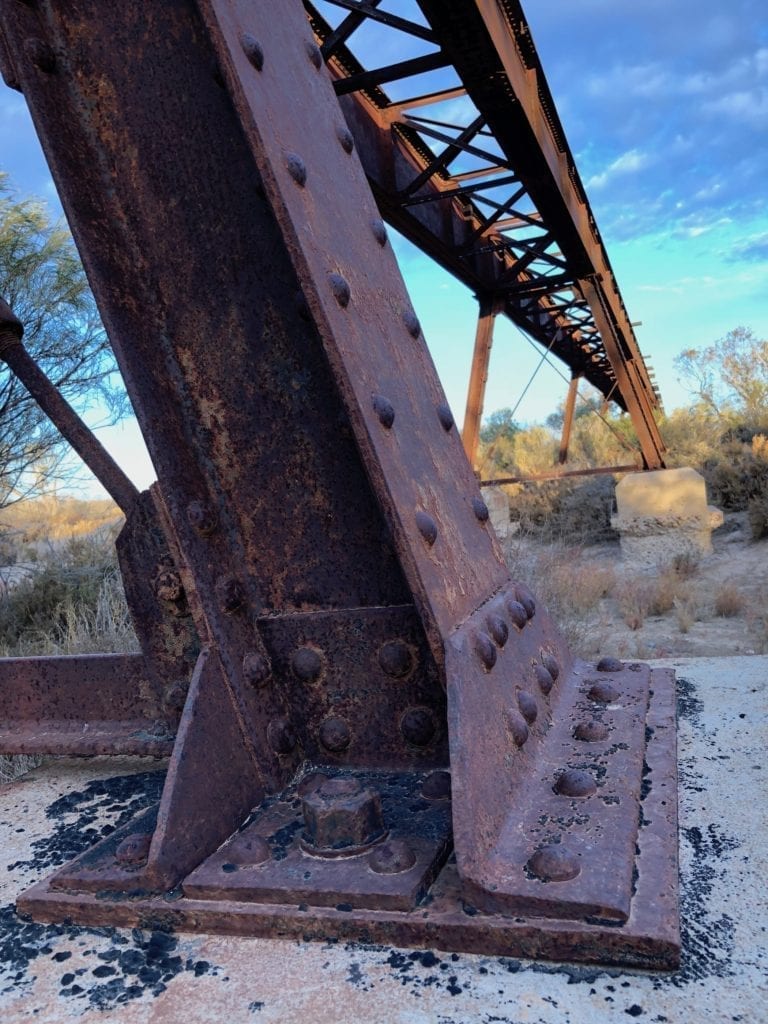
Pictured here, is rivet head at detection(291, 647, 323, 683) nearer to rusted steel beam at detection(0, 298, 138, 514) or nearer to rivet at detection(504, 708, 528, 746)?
rivet at detection(504, 708, 528, 746)

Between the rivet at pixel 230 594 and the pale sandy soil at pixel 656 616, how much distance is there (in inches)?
164

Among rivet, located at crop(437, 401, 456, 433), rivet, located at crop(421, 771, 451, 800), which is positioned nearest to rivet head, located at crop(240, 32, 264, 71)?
rivet, located at crop(437, 401, 456, 433)

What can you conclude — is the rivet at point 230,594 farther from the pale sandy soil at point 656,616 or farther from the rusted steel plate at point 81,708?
the pale sandy soil at point 656,616

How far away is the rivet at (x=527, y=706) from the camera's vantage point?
162cm

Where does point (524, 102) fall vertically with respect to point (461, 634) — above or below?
above

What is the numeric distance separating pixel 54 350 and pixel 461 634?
8822mm

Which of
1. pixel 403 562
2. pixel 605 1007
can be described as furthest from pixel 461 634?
pixel 605 1007

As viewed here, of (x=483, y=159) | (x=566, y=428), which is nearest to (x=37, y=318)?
(x=483, y=159)

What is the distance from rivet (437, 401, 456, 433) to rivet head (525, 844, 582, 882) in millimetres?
916

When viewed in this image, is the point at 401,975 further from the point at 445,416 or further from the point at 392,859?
the point at 445,416

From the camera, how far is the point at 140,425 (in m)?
1.61

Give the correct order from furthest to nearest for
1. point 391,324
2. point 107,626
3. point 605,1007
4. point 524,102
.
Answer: point 107,626 → point 524,102 → point 391,324 → point 605,1007

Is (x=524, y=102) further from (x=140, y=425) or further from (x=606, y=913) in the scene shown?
(x=606, y=913)

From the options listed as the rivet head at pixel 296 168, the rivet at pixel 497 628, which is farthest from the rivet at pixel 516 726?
the rivet head at pixel 296 168
